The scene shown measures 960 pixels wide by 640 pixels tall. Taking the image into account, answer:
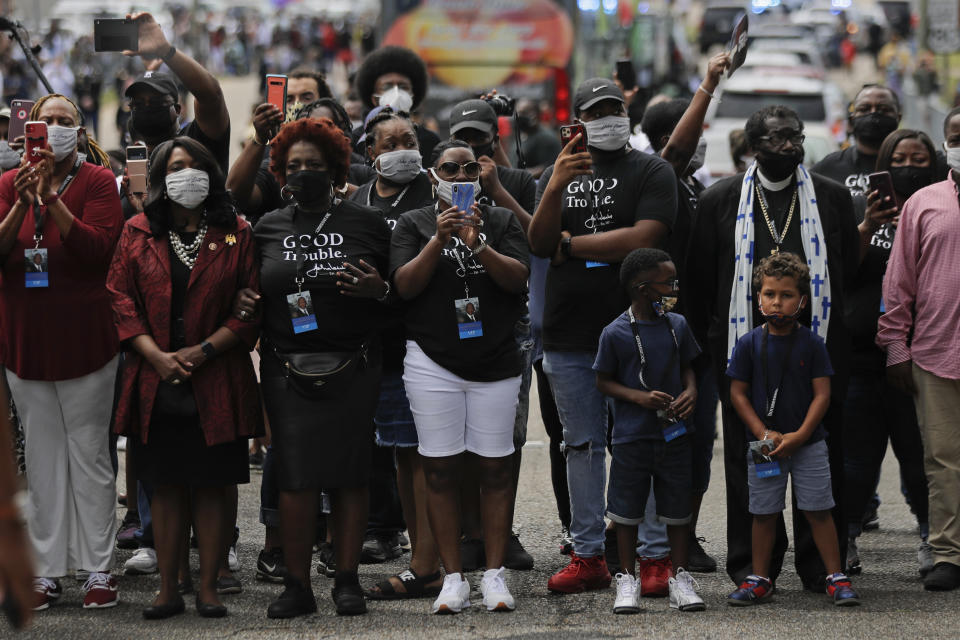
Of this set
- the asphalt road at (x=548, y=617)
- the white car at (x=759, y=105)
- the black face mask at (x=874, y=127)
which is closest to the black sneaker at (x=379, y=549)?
the asphalt road at (x=548, y=617)

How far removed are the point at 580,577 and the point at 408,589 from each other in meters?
0.78

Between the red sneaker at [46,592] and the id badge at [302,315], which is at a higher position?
the id badge at [302,315]

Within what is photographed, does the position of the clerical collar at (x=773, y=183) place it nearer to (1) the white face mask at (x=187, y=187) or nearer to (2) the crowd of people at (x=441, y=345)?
(2) the crowd of people at (x=441, y=345)

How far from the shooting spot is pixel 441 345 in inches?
246

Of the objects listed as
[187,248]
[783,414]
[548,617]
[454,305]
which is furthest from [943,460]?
[187,248]

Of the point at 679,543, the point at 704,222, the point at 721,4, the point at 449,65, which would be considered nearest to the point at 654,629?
the point at 679,543

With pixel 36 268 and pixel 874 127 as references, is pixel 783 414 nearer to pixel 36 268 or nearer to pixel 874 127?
pixel 874 127

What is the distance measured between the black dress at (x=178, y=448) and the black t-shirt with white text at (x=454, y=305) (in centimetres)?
94

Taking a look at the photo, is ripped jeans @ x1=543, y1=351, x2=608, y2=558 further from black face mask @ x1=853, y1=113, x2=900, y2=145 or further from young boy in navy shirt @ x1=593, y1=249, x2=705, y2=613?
black face mask @ x1=853, y1=113, x2=900, y2=145

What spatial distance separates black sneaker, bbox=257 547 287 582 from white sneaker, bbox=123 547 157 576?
0.54m

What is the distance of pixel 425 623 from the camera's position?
607 cm

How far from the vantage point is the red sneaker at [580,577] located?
21.4 ft

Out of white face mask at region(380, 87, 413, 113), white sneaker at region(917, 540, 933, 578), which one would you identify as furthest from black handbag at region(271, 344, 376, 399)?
white sneaker at region(917, 540, 933, 578)

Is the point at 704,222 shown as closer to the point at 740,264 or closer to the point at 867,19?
the point at 740,264
